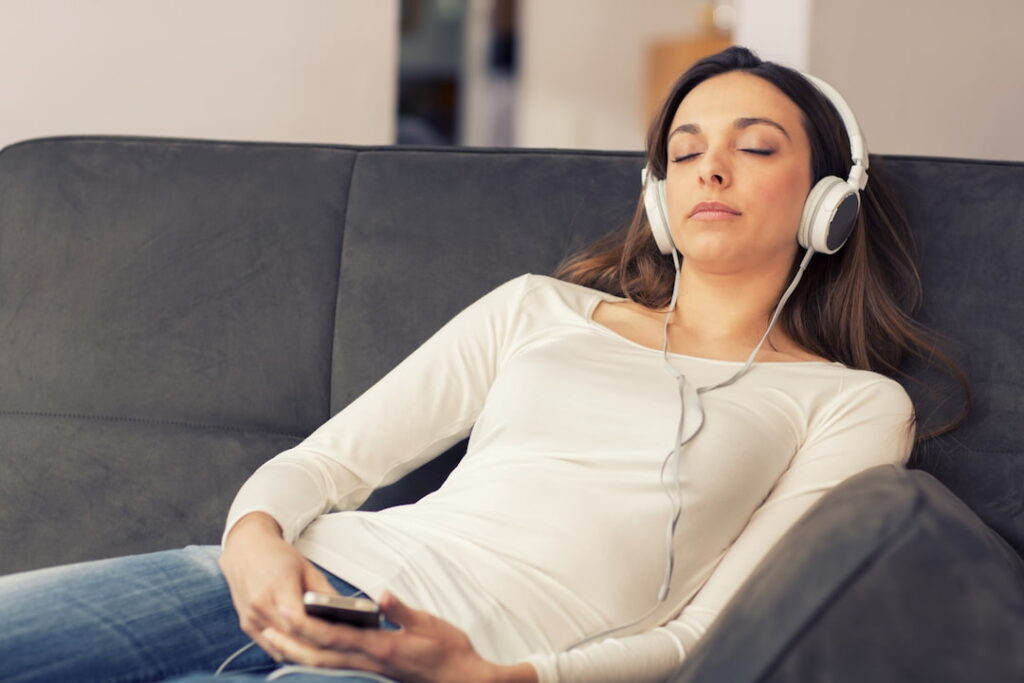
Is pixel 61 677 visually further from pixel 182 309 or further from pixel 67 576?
pixel 182 309

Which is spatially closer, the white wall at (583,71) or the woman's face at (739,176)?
the woman's face at (739,176)

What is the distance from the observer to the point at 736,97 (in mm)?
1510

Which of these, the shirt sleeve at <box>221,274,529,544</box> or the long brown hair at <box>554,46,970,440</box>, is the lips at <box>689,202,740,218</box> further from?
the shirt sleeve at <box>221,274,529,544</box>

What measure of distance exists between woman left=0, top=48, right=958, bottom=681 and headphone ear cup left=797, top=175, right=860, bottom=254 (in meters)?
0.02

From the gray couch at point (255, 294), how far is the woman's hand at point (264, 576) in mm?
370

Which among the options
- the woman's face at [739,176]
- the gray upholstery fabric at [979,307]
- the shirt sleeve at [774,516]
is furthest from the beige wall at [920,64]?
the shirt sleeve at [774,516]

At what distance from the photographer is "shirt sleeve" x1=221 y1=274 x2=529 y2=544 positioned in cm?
132

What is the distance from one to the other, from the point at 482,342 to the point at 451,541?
316 mm

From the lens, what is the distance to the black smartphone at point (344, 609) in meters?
0.98

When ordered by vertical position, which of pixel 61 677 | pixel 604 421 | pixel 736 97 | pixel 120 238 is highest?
pixel 736 97

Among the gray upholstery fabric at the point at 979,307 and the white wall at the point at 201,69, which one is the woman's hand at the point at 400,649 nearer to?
the gray upholstery fabric at the point at 979,307

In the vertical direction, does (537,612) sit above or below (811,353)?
below

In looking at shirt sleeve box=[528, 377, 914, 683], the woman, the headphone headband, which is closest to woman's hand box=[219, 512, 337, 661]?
the woman

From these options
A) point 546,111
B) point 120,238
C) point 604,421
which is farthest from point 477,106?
point 604,421
